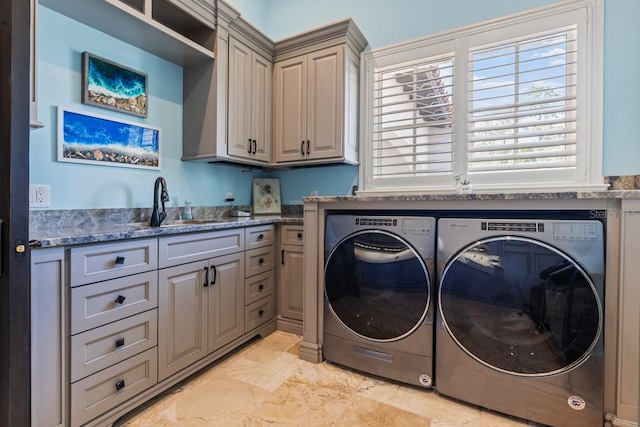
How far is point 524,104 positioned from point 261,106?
2.04 meters

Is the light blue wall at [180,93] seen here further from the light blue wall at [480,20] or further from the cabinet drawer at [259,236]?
the cabinet drawer at [259,236]

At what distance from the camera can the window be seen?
6.81 ft

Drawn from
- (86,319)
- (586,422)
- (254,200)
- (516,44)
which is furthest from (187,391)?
(516,44)

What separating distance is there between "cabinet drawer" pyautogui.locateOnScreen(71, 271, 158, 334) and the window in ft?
6.20

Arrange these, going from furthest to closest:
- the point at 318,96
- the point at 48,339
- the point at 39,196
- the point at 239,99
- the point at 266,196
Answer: the point at 266,196, the point at 318,96, the point at 239,99, the point at 39,196, the point at 48,339

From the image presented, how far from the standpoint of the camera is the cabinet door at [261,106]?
266 centimetres

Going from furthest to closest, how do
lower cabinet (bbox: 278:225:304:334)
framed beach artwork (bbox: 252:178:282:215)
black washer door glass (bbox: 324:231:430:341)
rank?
framed beach artwork (bbox: 252:178:282:215)
lower cabinet (bbox: 278:225:304:334)
black washer door glass (bbox: 324:231:430:341)

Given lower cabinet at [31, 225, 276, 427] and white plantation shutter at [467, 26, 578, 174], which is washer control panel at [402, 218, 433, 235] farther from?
lower cabinet at [31, 225, 276, 427]

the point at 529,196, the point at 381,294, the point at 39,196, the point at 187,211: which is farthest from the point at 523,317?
the point at 39,196

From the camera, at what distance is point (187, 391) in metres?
1.75

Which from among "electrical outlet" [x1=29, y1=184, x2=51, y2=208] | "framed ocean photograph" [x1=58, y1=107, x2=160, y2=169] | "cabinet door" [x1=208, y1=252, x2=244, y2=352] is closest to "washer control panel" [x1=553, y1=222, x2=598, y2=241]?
"cabinet door" [x1=208, y1=252, x2=244, y2=352]

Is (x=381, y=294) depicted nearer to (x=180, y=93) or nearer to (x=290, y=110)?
(x=290, y=110)

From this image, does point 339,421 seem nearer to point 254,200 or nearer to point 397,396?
point 397,396

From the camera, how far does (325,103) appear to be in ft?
8.61
